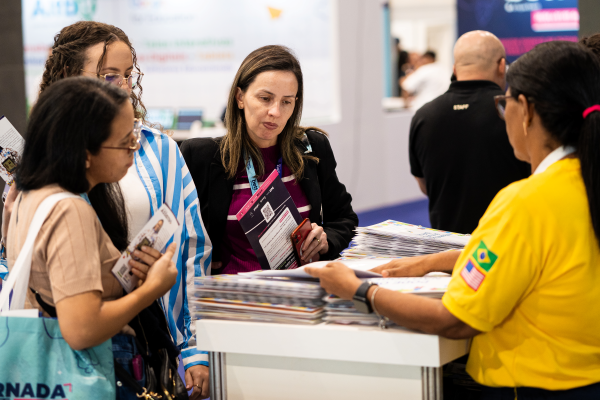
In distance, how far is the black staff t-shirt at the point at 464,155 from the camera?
11.0 ft

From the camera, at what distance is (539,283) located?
1355 mm

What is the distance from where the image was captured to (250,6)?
772cm

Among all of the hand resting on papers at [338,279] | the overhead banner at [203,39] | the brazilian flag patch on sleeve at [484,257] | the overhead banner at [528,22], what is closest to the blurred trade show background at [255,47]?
the overhead banner at [203,39]

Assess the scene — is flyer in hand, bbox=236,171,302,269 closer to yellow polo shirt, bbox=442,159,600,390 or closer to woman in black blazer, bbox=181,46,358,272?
woman in black blazer, bbox=181,46,358,272

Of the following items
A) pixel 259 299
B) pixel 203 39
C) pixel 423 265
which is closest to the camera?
pixel 259 299

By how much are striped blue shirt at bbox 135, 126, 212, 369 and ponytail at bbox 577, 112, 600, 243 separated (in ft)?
3.83

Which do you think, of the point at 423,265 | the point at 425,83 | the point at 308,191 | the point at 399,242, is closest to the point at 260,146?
the point at 308,191

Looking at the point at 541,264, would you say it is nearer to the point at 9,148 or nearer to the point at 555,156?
the point at 555,156

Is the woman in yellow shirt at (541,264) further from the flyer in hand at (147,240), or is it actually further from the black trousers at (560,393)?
the flyer in hand at (147,240)

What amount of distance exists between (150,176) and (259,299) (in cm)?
61

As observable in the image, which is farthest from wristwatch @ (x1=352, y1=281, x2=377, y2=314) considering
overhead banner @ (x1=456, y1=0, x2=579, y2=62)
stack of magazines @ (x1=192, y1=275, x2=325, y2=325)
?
overhead banner @ (x1=456, y1=0, x2=579, y2=62)

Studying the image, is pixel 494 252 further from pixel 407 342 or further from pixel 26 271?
pixel 26 271

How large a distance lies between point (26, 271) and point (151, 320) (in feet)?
1.18

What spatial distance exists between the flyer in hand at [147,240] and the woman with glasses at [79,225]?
0.02m
